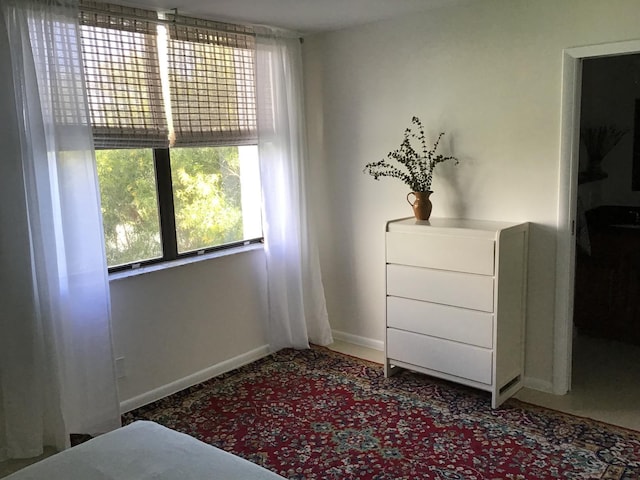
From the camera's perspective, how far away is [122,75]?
10.6 feet

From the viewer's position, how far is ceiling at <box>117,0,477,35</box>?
3.23 meters

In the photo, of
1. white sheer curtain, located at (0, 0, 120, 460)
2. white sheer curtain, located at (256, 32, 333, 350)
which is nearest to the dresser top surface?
white sheer curtain, located at (256, 32, 333, 350)

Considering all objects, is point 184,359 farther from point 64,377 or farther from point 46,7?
point 46,7

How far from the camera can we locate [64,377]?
2.99m

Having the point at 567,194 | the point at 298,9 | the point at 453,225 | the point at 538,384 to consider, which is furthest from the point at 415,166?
the point at 538,384

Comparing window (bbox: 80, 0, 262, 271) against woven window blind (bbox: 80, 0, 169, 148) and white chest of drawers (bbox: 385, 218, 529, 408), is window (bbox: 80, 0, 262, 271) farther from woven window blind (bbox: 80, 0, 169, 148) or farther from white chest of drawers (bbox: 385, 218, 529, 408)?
white chest of drawers (bbox: 385, 218, 529, 408)

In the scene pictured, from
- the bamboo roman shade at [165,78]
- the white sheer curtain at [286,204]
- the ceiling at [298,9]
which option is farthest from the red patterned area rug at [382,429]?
the ceiling at [298,9]

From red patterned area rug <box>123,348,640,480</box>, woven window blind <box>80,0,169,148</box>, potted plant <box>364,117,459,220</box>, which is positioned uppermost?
woven window blind <box>80,0,169,148</box>

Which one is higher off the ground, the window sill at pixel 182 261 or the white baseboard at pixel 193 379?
the window sill at pixel 182 261

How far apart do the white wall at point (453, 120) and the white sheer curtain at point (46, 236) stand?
1834 mm

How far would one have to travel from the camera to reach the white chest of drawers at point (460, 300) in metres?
3.22

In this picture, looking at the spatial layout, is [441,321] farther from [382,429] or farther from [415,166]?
[415,166]

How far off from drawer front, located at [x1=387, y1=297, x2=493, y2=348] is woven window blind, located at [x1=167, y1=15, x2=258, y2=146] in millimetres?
1528

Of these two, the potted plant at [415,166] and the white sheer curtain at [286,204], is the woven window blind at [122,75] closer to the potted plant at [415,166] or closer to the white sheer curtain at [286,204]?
the white sheer curtain at [286,204]
